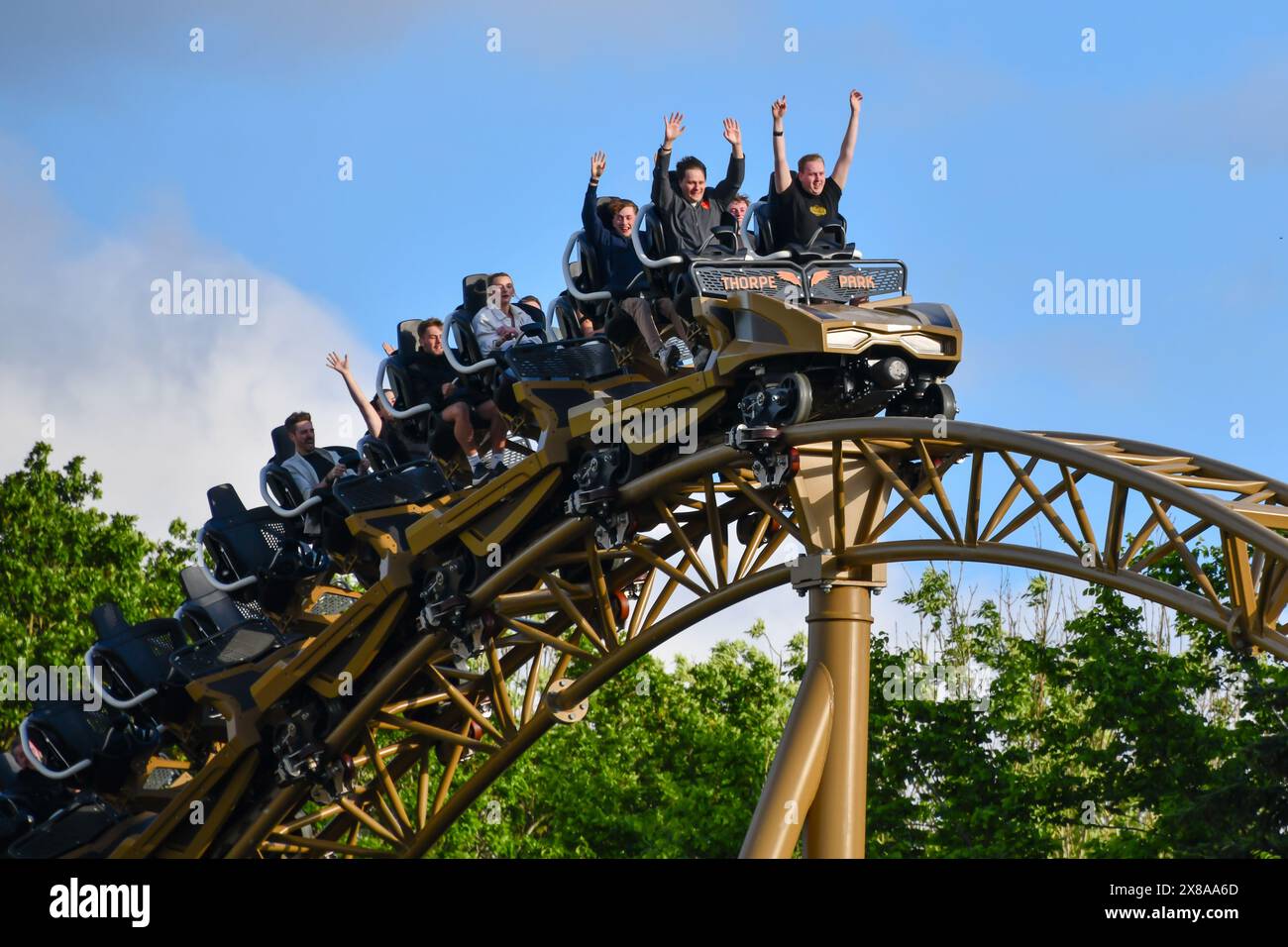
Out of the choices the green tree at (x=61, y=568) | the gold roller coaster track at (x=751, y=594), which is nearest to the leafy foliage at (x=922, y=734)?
the green tree at (x=61, y=568)

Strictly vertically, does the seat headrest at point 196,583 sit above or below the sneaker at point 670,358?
below

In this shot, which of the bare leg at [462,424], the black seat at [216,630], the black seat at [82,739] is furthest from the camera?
the black seat at [82,739]

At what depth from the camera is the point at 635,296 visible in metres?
13.5

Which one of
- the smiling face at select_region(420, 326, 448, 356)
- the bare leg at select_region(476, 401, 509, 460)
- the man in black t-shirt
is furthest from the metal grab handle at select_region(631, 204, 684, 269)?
the smiling face at select_region(420, 326, 448, 356)

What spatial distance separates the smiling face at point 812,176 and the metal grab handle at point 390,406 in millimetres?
3699

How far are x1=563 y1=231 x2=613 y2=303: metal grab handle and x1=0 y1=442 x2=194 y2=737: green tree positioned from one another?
63.8 feet

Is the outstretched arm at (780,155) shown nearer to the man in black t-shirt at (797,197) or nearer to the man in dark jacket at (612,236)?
the man in black t-shirt at (797,197)

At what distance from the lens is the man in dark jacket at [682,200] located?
13.1m

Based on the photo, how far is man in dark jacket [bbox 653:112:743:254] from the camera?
13.1m

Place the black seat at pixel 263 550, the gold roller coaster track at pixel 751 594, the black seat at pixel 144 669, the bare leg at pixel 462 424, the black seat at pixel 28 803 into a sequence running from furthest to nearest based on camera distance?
1. the black seat at pixel 28 803
2. the black seat at pixel 144 669
3. the black seat at pixel 263 550
4. the bare leg at pixel 462 424
5. the gold roller coaster track at pixel 751 594

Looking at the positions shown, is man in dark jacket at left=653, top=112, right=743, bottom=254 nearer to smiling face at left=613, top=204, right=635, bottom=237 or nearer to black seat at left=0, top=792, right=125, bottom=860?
smiling face at left=613, top=204, right=635, bottom=237

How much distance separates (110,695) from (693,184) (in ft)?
25.8

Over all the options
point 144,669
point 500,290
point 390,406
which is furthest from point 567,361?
point 144,669
